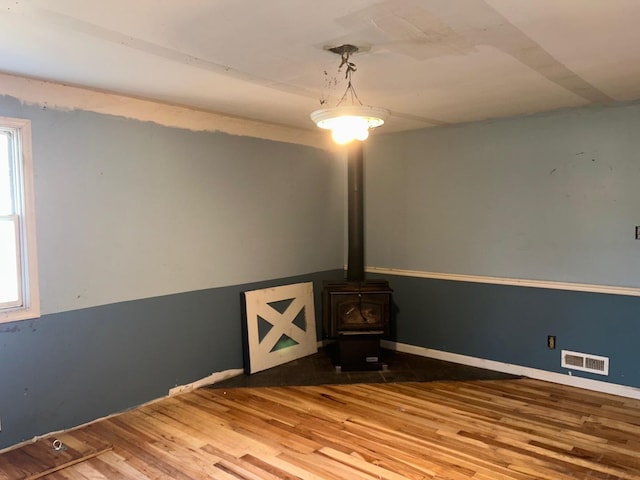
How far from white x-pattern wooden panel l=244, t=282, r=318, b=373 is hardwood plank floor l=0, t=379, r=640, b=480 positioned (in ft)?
1.58

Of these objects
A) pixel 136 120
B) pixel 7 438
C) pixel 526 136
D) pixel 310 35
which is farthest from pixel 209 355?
pixel 526 136

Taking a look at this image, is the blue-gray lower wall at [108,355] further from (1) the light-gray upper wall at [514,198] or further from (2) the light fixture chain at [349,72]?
(2) the light fixture chain at [349,72]

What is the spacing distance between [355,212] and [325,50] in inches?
102

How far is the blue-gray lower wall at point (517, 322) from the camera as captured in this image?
372 centimetres

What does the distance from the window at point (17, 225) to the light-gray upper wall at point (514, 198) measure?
10.3 feet

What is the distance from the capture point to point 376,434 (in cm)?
308

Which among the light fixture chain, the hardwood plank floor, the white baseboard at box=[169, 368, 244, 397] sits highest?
the light fixture chain

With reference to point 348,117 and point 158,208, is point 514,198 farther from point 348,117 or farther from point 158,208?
point 158,208

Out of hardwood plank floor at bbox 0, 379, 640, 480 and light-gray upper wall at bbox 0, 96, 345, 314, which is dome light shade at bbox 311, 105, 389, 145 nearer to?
light-gray upper wall at bbox 0, 96, 345, 314

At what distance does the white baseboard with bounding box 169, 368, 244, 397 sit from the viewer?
3.75m

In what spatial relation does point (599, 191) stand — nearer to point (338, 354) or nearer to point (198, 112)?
point (338, 354)

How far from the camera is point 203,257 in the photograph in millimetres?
3902

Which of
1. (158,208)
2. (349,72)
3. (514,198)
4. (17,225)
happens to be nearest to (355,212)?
(514,198)

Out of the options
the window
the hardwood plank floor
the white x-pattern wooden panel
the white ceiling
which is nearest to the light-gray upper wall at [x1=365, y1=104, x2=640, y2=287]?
the white ceiling
